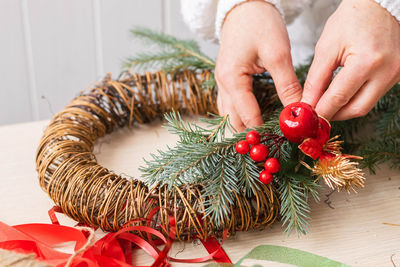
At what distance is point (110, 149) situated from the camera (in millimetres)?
754

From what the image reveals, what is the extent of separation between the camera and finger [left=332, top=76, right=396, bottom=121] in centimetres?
56

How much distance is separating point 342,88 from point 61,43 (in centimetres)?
112

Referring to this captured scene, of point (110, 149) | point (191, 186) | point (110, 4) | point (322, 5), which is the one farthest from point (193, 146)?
point (110, 4)

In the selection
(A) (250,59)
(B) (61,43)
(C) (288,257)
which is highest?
(A) (250,59)

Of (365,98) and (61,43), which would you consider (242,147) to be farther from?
(61,43)

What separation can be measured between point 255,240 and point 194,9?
1.69ft

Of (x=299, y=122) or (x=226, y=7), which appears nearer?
(x=299, y=122)

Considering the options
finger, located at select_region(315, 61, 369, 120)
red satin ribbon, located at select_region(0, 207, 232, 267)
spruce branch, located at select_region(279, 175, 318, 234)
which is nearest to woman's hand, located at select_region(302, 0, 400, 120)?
finger, located at select_region(315, 61, 369, 120)

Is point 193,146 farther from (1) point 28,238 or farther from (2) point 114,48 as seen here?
(2) point 114,48

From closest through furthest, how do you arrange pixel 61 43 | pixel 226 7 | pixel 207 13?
pixel 226 7 → pixel 207 13 → pixel 61 43

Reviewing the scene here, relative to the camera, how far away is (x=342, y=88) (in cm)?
55

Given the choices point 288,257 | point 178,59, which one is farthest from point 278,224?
point 178,59

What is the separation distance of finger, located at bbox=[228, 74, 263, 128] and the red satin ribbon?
0.65 ft

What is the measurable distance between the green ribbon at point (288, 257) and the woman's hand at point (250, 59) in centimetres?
21
